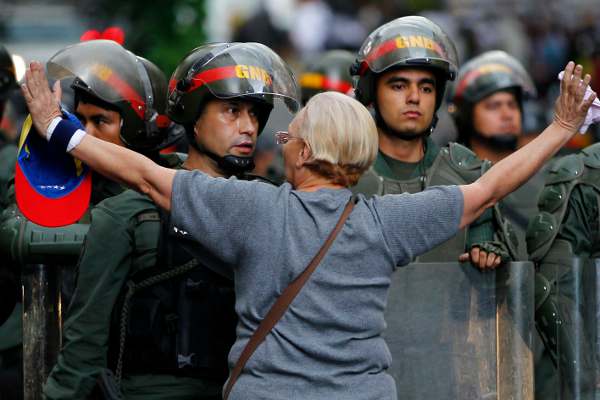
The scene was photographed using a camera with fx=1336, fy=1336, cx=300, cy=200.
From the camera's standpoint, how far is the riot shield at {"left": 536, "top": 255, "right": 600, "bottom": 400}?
5.21m

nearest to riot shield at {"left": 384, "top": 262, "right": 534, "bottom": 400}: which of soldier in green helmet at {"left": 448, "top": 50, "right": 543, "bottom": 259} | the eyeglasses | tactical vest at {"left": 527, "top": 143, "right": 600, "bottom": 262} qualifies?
tactical vest at {"left": 527, "top": 143, "right": 600, "bottom": 262}

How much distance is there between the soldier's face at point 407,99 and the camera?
6066 millimetres

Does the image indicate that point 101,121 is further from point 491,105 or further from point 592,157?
point 491,105

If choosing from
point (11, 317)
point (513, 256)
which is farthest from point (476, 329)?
point (11, 317)

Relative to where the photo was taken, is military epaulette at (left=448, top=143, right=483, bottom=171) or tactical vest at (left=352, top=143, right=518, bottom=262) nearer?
tactical vest at (left=352, top=143, right=518, bottom=262)

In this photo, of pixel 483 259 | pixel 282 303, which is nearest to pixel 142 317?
pixel 282 303

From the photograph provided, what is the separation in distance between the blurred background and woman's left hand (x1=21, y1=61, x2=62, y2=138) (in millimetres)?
8065

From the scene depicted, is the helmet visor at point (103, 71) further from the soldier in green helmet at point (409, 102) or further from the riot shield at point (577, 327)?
the riot shield at point (577, 327)

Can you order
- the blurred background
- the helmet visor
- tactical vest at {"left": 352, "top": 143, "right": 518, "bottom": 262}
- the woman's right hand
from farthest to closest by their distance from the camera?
the blurred background → the helmet visor → tactical vest at {"left": 352, "top": 143, "right": 518, "bottom": 262} → the woman's right hand

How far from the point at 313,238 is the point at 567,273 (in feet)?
5.20

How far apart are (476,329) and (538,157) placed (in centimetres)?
87

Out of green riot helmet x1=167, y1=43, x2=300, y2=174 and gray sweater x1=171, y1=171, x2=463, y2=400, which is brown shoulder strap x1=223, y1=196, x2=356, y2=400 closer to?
gray sweater x1=171, y1=171, x2=463, y2=400

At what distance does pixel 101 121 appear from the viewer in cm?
595

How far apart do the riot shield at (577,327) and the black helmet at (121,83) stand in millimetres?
1938
